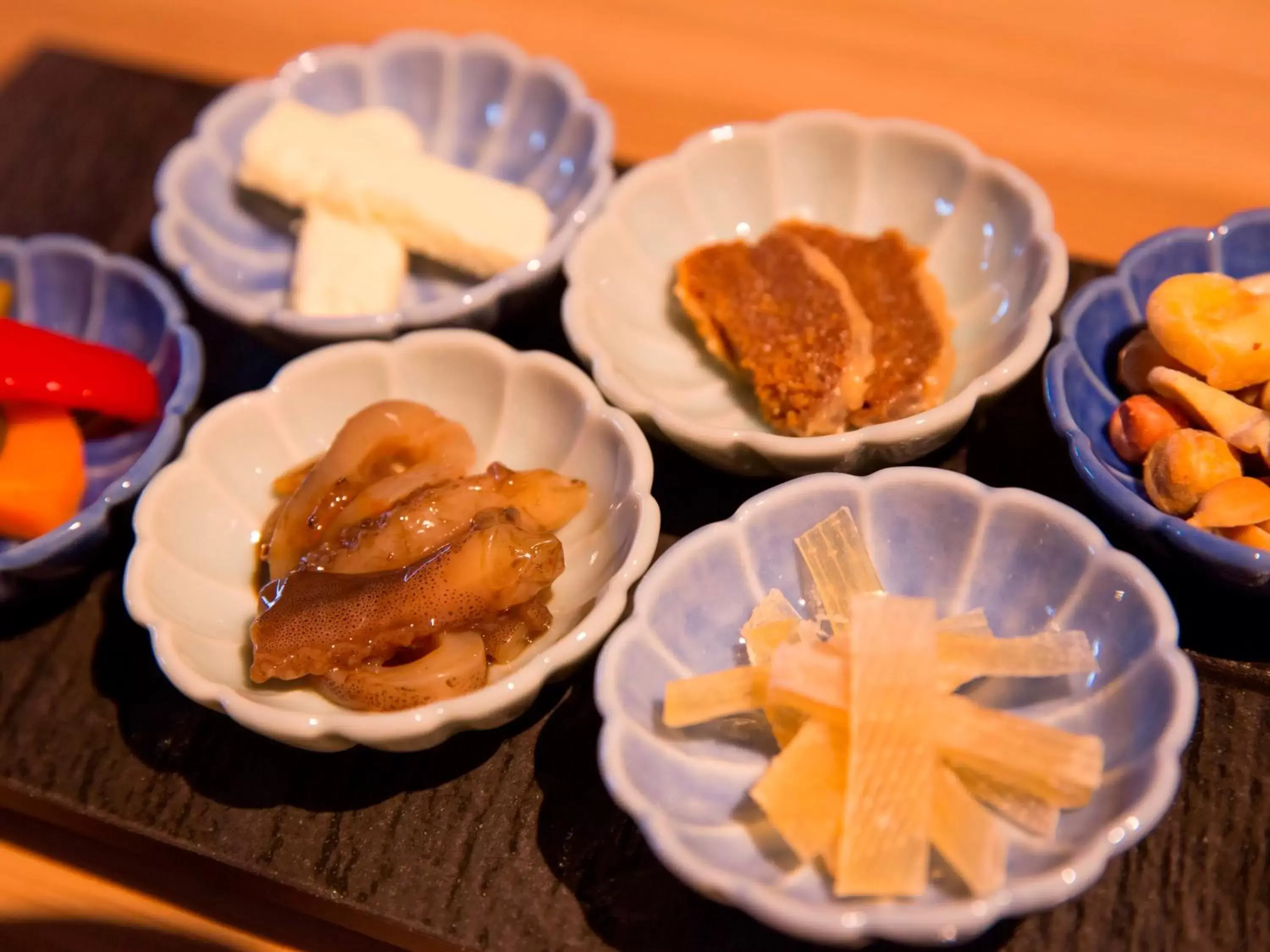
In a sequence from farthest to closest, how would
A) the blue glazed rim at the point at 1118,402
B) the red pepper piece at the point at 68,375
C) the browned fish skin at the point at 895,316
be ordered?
the red pepper piece at the point at 68,375 → the browned fish skin at the point at 895,316 → the blue glazed rim at the point at 1118,402

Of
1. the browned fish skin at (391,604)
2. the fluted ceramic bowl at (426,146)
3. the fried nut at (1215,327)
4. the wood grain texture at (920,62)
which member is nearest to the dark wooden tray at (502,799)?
the browned fish skin at (391,604)

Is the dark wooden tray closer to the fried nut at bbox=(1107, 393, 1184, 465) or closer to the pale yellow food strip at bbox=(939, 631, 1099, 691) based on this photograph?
the fried nut at bbox=(1107, 393, 1184, 465)

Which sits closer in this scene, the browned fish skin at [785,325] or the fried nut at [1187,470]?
the fried nut at [1187,470]

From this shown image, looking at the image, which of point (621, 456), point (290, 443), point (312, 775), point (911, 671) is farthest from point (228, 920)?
point (911, 671)

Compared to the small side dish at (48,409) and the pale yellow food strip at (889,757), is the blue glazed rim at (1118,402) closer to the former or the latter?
the pale yellow food strip at (889,757)

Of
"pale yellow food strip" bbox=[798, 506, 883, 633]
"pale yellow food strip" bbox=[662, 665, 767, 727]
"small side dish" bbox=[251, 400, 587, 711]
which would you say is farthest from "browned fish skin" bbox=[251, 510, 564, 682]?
"pale yellow food strip" bbox=[798, 506, 883, 633]

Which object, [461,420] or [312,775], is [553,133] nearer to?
[461,420]

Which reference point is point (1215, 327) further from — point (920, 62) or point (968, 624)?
point (920, 62)
